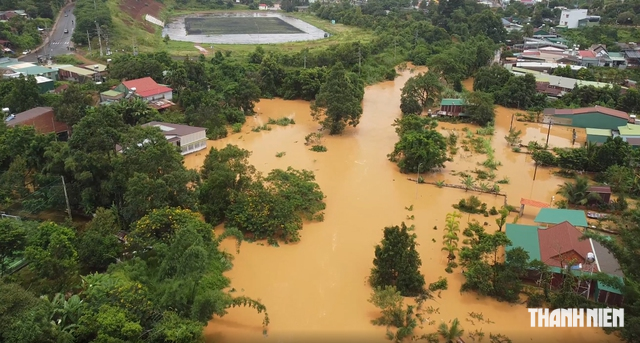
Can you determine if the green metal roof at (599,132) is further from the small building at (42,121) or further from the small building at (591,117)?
the small building at (42,121)

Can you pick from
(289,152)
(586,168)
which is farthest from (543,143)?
(289,152)

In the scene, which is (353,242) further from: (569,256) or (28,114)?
(28,114)

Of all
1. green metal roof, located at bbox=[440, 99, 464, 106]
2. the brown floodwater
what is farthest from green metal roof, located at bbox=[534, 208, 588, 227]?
green metal roof, located at bbox=[440, 99, 464, 106]

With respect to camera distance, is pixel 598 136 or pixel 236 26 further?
pixel 236 26

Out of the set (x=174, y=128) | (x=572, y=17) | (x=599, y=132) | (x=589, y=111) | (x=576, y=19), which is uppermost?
(x=572, y=17)

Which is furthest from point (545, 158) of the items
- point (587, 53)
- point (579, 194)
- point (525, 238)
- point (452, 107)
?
point (587, 53)

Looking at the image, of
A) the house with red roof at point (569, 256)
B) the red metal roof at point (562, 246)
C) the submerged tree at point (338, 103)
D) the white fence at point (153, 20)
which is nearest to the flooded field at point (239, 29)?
the white fence at point (153, 20)
